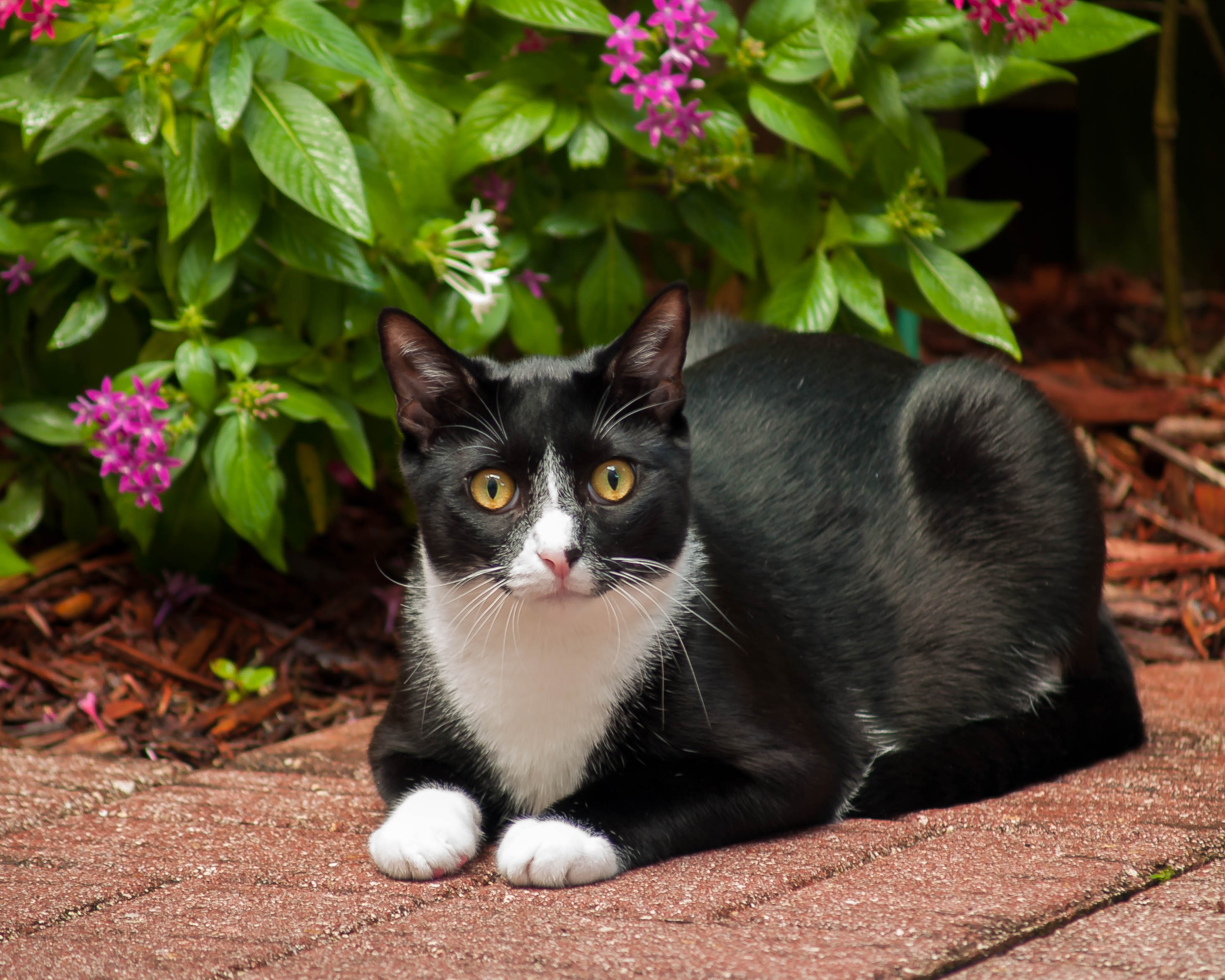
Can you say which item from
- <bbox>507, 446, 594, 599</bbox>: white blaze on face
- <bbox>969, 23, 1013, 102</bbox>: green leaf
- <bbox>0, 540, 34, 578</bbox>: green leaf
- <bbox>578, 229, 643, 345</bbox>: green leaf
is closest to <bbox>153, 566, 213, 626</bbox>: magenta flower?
<bbox>0, 540, 34, 578</bbox>: green leaf

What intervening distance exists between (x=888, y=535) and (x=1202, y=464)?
1720 mm

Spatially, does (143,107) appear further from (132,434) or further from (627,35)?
(627,35)

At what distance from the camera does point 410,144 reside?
9.42 ft

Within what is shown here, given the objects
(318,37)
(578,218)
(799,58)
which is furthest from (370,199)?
(799,58)

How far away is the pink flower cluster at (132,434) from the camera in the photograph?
2631 mm

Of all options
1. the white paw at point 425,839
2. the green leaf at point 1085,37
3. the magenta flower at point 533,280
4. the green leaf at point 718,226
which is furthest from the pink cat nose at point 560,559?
the green leaf at point 1085,37

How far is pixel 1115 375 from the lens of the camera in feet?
A: 14.7

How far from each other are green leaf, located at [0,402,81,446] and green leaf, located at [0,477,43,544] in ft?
0.50

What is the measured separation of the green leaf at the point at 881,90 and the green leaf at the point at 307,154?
1.14 m

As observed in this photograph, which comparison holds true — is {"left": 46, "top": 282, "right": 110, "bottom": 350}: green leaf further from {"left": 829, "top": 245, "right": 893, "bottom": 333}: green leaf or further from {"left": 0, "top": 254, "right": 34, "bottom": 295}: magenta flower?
{"left": 829, "top": 245, "right": 893, "bottom": 333}: green leaf

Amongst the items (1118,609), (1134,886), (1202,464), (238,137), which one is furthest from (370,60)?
(1202,464)

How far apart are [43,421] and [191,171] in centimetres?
74

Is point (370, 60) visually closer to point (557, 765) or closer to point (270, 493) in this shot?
point (270, 493)

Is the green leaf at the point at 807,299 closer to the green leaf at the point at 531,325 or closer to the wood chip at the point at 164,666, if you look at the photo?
the green leaf at the point at 531,325
